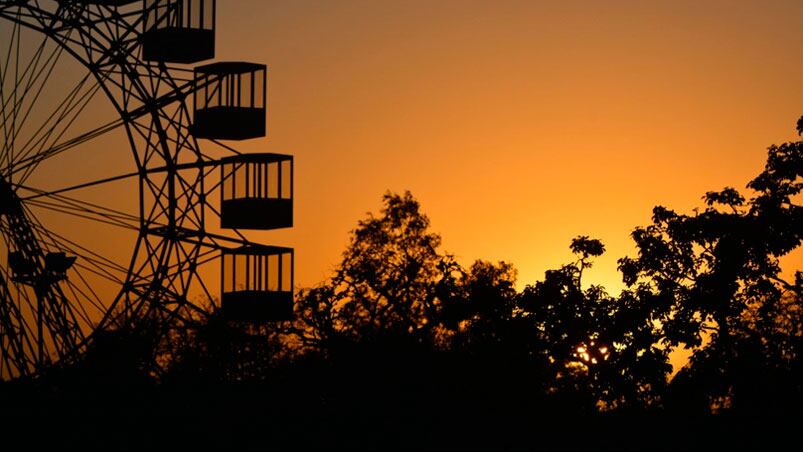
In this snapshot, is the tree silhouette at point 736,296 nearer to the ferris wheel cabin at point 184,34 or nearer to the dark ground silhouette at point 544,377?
the dark ground silhouette at point 544,377

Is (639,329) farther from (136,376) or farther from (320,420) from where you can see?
(136,376)

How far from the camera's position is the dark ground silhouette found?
38.3m

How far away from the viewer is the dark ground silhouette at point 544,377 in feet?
126

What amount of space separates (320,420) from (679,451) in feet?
29.9

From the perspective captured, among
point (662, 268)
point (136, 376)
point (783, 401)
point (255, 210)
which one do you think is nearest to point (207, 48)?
point (255, 210)

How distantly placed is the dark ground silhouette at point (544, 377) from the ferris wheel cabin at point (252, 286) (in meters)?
2.26

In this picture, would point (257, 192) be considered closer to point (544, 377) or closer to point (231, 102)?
point (231, 102)

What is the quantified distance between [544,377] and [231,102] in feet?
40.3

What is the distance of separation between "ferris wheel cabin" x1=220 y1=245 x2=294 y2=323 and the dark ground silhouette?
2257 mm

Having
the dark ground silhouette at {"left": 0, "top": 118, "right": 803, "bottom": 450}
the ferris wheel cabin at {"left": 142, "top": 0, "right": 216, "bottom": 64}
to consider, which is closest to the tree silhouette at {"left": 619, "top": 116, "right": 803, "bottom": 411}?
the dark ground silhouette at {"left": 0, "top": 118, "right": 803, "bottom": 450}

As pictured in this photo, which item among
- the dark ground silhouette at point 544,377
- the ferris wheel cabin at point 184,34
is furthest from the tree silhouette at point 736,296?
the ferris wheel cabin at point 184,34

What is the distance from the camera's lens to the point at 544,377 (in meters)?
47.2

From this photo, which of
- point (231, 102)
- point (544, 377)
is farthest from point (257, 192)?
point (544, 377)

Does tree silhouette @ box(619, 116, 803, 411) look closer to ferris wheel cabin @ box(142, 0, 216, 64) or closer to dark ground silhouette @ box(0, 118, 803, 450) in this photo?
dark ground silhouette @ box(0, 118, 803, 450)
